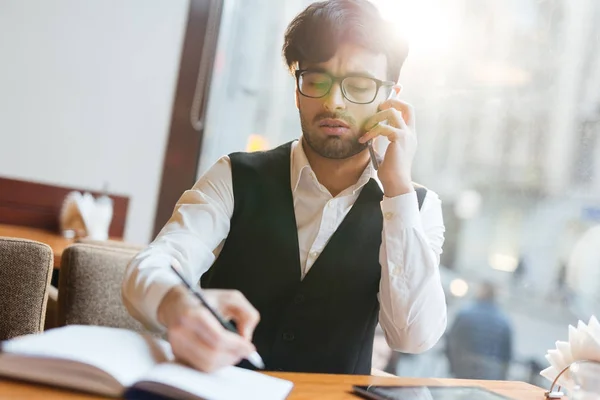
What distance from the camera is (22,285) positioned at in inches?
58.9

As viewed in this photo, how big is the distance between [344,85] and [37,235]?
1.68 m

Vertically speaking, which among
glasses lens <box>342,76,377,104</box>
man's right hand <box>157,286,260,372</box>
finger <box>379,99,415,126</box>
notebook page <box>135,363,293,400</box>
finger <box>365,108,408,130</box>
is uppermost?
glasses lens <box>342,76,377,104</box>

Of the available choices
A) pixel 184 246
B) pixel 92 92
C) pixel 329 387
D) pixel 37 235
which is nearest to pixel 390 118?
pixel 184 246

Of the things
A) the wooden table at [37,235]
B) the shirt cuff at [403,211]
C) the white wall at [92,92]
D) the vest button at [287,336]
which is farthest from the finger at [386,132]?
the white wall at [92,92]

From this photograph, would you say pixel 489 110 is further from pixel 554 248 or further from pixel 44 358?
pixel 44 358

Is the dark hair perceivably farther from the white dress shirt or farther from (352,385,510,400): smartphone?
(352,385,510,400): smartphone

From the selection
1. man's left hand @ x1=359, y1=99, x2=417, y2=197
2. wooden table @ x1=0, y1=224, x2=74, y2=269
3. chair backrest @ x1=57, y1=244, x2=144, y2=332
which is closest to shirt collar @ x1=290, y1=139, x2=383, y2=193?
man's left hand @ x1=359, y1=99, x2=417, y2=197

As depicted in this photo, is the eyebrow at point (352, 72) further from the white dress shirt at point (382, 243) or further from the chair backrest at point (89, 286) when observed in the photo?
the chair backrest at point (89, 286)

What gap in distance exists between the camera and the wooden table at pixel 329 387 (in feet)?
2.66

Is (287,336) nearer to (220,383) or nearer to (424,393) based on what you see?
(424,393)

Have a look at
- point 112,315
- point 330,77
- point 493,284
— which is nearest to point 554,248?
point 493,284

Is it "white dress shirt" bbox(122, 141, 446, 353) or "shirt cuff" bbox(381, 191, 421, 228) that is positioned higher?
"shirt cuff" bbox(381, 191, 421, 228)

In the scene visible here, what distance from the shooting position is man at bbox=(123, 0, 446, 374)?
4.69 feet

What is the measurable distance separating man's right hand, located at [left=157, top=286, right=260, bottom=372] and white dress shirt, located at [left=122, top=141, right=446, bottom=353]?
253 mm
